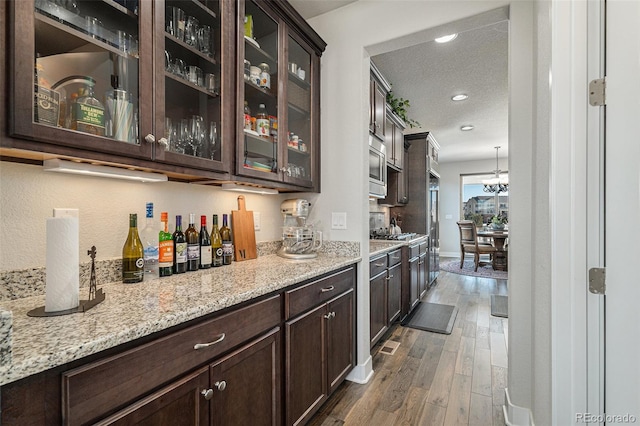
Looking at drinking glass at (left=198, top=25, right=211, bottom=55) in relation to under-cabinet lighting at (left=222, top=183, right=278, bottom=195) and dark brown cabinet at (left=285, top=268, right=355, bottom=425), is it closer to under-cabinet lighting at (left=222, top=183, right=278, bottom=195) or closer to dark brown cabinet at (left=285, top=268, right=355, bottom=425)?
under-cabinet lighting at (left=222, top=183, right=278, bottom=195)

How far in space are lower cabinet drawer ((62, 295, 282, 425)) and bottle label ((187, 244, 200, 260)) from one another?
54 centimetres

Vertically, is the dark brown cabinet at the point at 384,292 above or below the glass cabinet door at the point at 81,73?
below

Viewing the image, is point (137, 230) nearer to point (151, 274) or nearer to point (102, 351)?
point (151, 274)

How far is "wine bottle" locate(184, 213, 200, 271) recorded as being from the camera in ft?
5.02

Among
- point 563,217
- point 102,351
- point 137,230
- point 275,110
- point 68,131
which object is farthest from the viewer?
point 275,110

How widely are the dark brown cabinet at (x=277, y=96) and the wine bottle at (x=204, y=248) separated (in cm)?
37

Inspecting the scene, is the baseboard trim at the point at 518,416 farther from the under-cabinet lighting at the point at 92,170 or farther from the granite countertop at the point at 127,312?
the under-cabinet lighting at the point at 92,170

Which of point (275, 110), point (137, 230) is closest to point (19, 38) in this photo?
point (137, 230)

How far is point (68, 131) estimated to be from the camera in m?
0.94

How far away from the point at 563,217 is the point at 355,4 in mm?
2009

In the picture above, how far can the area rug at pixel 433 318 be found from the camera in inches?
126

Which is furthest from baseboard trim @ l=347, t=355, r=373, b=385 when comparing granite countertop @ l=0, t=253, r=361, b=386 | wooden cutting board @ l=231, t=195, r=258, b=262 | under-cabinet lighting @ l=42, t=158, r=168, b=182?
under-cabinet lighting @ l=42, t=158, r=168, b=182

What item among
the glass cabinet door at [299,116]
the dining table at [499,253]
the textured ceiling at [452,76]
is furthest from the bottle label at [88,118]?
the dining table at [499,253]

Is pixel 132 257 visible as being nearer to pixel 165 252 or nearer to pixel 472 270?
pixel 165 252
